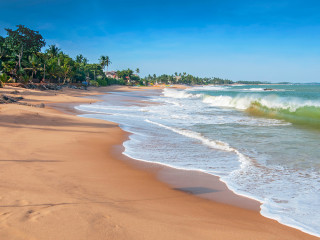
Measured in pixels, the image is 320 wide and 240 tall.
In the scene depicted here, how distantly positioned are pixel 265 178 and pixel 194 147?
10.8ft

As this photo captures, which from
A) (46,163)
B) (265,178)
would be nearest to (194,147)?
(265,178)

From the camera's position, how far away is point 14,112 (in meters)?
12.5

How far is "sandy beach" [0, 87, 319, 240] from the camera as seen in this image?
311cm

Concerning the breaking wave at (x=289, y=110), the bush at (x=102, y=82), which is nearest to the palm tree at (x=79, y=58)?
the bush at (x=102, y=82)

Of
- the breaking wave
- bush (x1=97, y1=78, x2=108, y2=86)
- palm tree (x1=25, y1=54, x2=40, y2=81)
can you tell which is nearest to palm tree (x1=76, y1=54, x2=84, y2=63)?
bush (x1=97, y1=78, x2=108, y2=86)

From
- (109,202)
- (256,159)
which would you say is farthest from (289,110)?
(109,202)

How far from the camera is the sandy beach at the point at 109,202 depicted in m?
3.11

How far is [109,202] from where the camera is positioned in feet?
13.1

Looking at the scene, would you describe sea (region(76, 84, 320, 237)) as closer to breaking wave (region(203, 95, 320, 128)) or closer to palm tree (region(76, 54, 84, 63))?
breaking wave (region(203, 95, 320, 128))

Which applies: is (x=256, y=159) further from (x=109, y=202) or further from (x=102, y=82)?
(x=102, y=82)

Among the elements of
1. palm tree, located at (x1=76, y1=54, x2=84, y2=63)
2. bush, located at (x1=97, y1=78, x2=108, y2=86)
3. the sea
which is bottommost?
the sea

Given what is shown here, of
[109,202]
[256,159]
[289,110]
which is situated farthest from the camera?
[289,110]

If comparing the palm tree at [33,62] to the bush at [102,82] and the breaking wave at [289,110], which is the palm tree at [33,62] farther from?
the bush at [102,82]

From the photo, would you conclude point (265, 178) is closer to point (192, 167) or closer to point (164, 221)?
point (192, 167)
